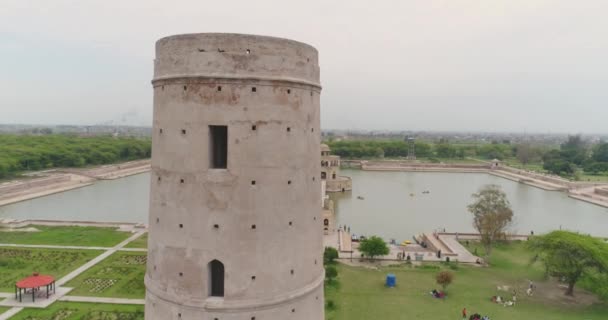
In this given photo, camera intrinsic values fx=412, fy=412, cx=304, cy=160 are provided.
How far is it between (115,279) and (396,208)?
102ft

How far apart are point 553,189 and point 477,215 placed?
138 ft

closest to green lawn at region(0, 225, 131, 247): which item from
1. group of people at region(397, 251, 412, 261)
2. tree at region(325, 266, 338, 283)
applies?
tree at region(325, 266, 338, 283)

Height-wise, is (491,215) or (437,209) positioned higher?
(491,215)

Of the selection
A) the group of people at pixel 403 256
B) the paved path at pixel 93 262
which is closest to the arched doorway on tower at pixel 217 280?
the paved path at pixel 93 262

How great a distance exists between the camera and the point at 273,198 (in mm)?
6711

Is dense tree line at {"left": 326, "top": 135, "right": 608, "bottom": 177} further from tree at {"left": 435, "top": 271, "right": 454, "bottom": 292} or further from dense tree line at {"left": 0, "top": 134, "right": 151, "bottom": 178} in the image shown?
tree at {"left": 435, "top": 271, "right": 454, "bottom": 292}

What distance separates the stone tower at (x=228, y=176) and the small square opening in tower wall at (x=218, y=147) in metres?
0.03

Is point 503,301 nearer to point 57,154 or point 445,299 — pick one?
point 445,299

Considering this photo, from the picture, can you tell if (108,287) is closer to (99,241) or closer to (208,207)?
(99,241)

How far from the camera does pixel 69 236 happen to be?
28.2 meters

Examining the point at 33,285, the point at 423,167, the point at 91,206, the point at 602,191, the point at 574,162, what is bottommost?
the point at 91,206

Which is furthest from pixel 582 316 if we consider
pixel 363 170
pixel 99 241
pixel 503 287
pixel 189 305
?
pixel 363 170

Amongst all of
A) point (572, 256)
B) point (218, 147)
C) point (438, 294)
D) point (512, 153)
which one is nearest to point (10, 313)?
point (218, 147)

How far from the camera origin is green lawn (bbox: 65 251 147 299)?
1877cm
